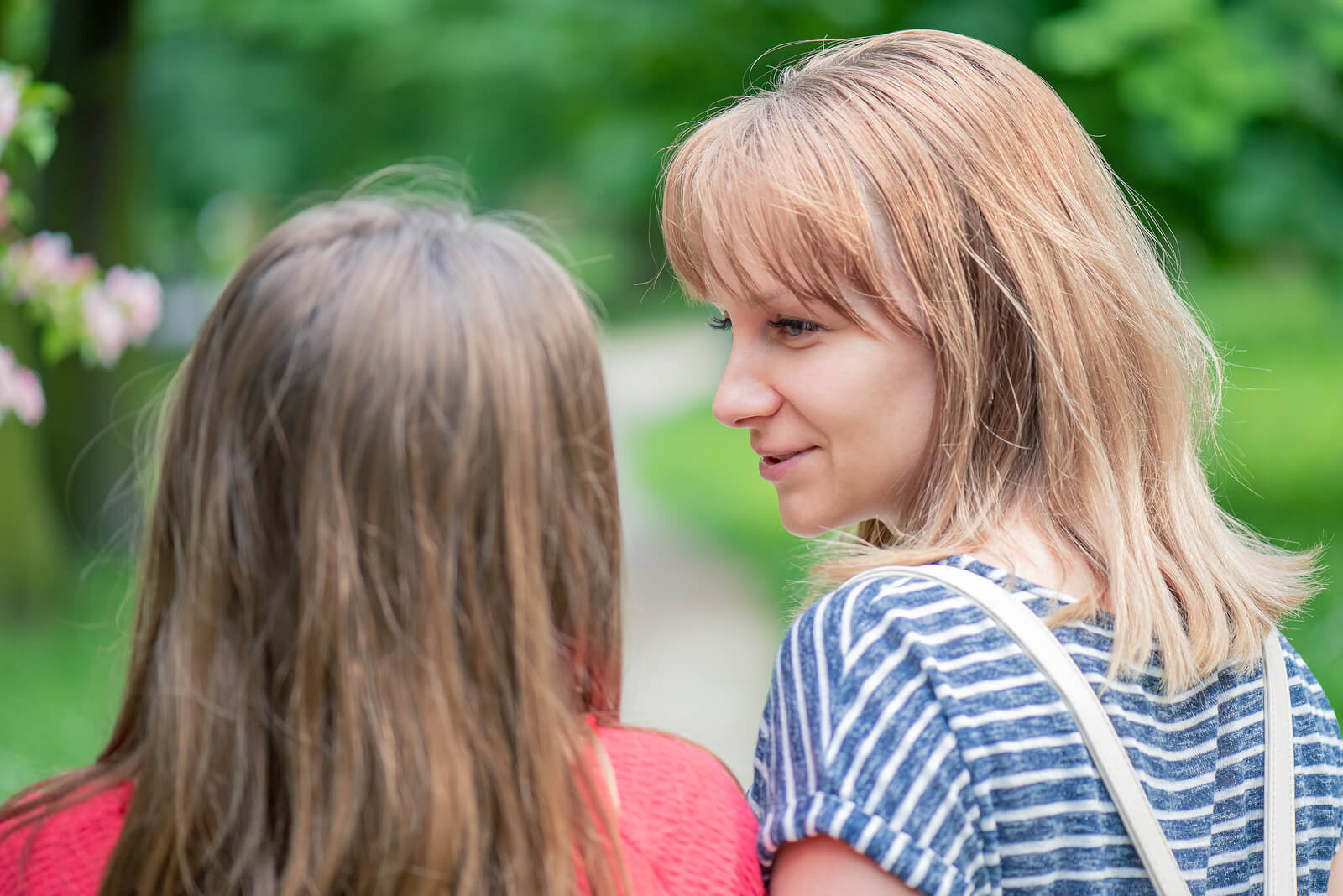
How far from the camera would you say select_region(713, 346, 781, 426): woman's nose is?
1798 mm

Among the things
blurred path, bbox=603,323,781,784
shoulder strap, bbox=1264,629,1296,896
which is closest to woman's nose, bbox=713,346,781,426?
blurred path, bbox=603,323,781,784

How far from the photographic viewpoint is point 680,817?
1385 mm

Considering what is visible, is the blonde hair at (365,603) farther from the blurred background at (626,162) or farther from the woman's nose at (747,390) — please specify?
the woman's nose at (747,390)

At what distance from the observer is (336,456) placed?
1.25m

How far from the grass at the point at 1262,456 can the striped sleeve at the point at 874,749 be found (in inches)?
43.3

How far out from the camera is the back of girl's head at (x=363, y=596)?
4.03ft

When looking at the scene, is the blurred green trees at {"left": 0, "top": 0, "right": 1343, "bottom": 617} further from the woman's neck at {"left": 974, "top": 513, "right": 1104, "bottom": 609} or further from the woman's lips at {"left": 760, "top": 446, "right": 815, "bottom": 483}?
the woman's neck at {"left": 974, "top": 513, "right": 1104, "bottom": 609}

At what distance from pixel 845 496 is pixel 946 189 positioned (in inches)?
17.4

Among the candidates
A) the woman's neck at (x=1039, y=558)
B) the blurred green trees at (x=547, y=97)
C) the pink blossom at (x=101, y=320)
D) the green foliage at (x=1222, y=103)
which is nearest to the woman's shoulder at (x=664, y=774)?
the woman's neck at (x=1039, y=558)

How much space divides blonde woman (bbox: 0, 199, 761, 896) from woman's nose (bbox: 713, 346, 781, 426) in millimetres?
489

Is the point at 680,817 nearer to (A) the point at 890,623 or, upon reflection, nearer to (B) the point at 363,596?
(A) the point at 890,623

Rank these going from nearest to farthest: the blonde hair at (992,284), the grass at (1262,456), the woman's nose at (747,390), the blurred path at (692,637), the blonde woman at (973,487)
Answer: the blonde woman at (973,487) < the blonde hair at (992,284) < the woman's nose at (747,390) < the blurred path at (692,637) < the grass at (1262,456)

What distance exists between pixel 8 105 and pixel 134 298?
0.80m

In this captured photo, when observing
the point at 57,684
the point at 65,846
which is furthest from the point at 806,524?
the point at 57,684
